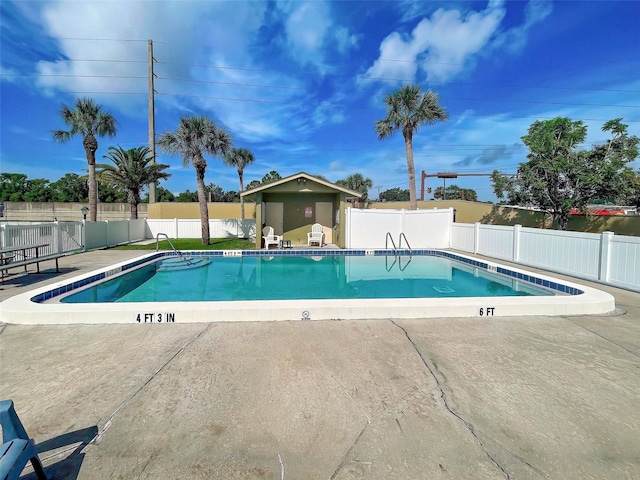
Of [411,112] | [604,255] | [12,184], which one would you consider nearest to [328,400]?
[604,255]

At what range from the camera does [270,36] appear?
655 inches

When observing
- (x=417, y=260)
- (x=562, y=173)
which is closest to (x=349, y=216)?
(x=417, y=260)

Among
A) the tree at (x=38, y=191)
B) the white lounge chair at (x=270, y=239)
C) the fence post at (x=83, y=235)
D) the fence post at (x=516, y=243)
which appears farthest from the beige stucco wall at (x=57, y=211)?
the fence post at (x=516, y=243)

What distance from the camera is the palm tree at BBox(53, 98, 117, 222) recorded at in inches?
695

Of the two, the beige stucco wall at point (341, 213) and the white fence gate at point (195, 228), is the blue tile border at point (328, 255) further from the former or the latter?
the white fence gate at point (195, 228)

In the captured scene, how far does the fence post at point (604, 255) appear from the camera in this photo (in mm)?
7168

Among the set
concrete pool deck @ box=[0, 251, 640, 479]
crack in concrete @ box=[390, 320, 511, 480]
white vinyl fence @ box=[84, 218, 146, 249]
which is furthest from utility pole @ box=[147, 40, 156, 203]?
crack in concrete @ box=[390, 320, 511, 480]

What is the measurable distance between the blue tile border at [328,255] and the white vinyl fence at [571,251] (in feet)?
3.97

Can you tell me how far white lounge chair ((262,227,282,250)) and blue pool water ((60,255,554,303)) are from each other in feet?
6.29

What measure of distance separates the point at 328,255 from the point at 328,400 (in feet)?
35.5

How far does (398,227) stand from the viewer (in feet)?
49.0

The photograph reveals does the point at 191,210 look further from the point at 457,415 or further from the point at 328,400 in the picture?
the point at 457,415

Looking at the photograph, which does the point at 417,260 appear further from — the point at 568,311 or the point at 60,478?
the point at 60,478

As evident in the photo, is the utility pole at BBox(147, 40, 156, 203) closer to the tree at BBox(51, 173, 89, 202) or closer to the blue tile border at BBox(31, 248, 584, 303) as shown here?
the blue tile border at BBox(31, 248, 584, 303)
